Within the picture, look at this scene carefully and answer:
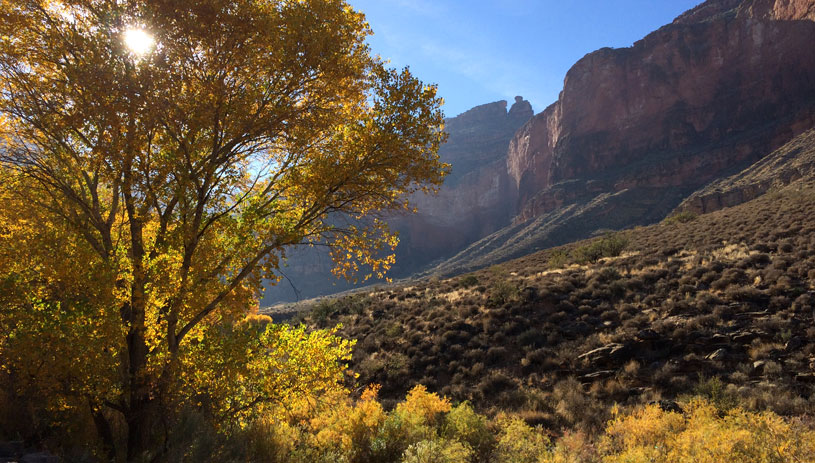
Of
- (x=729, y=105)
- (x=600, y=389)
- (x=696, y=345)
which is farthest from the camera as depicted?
(x=729, y=105)

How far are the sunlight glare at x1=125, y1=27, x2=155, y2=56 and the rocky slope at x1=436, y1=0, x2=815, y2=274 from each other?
62.4 m

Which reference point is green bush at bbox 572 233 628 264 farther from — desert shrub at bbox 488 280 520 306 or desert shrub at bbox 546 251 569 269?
desert shrub at bbox 488 280 520 306

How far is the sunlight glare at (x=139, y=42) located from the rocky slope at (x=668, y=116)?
6242 cm

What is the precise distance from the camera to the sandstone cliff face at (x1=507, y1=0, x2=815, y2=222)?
6688 centimetres

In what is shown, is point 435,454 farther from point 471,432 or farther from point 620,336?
point 620,336

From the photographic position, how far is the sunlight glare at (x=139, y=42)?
5.40m

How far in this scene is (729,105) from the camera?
74.0 metres

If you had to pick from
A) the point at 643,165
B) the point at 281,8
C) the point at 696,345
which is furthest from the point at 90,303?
the point at 643,165

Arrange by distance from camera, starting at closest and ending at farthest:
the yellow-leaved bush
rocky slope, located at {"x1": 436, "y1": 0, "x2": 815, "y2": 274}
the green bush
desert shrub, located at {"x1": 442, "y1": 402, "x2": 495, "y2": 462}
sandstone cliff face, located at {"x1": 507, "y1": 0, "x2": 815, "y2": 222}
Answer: the yellow-leaved bush, desert shrub, located at {"x1": 442, "y1": 402, "x2": 495, "y2": 462}, the green bush, rocky slope, located at {"x1": 436, "y1": 0, "x2": 815, "y2": 274}, sandstone cliff face, located at {"x1": 507, "y1": 0, "x2": 815, "y2": 222}

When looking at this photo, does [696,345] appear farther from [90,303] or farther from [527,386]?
[90,303]

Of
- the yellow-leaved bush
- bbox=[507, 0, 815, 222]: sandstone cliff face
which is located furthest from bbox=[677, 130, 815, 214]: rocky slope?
the yellow-leaved bush

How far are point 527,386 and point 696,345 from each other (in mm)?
4928

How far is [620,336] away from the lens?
12.4 metres

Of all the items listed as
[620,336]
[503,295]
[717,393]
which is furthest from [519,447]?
[503,295]
